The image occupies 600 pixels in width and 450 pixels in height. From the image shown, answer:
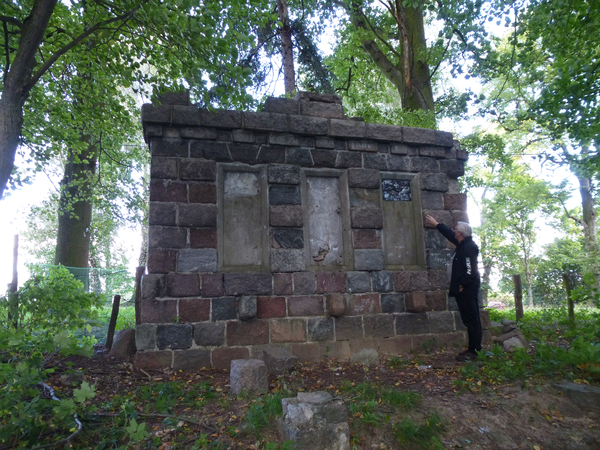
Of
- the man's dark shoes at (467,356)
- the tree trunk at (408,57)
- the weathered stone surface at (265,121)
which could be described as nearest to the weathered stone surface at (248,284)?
the weathered stone surface at (265,121)

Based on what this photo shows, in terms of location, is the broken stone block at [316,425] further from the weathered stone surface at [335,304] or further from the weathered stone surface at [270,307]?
the weathered stone surface at [335,304]

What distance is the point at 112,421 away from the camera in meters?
3.65

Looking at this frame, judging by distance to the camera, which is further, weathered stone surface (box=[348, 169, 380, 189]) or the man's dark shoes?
weathered stone surface (box=[348, 169, 380, 189])

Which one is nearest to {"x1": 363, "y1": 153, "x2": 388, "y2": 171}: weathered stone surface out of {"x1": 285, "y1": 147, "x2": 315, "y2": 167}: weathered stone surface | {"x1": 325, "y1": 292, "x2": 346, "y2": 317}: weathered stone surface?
{"x1": 285, "y1": 147, "x2": 315, "y2": 167}: weathered stone surface

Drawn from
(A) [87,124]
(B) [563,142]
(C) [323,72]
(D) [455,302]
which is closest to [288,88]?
(C) [323,72]

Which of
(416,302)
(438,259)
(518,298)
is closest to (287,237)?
(416,302)

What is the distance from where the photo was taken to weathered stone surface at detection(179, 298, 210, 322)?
526 centimetres

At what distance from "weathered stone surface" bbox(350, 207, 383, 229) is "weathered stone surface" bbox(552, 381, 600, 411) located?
2998 mm

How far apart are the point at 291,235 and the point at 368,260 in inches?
47.9

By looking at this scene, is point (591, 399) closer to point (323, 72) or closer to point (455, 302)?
point (455, 302)

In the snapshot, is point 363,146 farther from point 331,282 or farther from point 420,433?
point 420,433

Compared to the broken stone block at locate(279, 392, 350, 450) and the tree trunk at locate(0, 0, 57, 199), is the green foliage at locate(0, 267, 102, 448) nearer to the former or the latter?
the tree trunk at locate(0, 0, 57, 199)

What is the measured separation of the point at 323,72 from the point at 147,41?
827 centimetres

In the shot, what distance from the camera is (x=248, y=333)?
541cm
